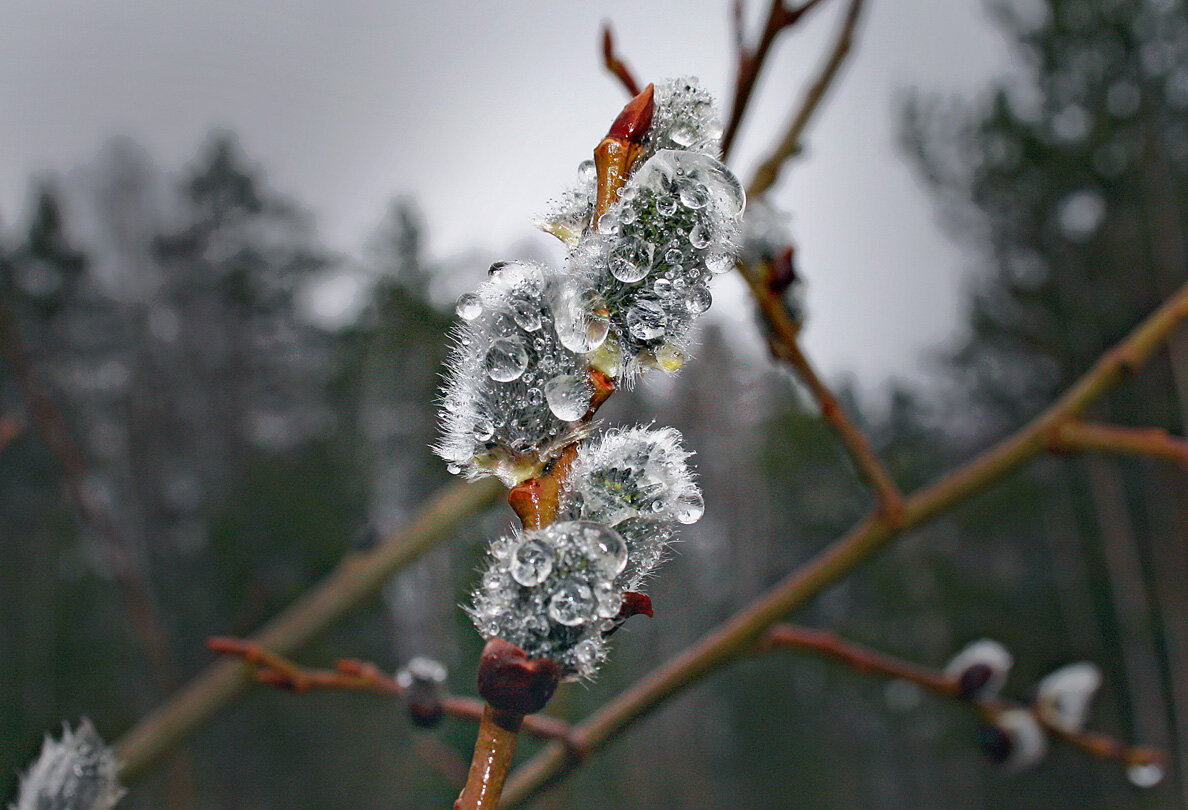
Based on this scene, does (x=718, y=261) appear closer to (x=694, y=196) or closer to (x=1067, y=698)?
(x=694, y=196)

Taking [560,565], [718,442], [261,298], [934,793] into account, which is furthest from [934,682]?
[934,793]

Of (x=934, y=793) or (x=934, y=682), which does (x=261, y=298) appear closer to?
(x=934, y=682)

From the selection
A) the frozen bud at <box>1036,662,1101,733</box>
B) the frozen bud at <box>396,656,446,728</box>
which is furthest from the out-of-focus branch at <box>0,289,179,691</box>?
the frozen bud at <box>1036,662,1101,733</box>

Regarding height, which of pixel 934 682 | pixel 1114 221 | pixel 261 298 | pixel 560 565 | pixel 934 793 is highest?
pixel 261 298

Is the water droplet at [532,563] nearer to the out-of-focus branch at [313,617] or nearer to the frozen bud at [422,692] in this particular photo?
the frozen bud at [422,692]

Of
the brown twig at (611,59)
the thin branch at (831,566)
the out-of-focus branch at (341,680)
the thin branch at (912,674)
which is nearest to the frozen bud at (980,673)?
the thin branch at (912,674)

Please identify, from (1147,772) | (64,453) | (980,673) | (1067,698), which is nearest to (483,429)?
(980,673)

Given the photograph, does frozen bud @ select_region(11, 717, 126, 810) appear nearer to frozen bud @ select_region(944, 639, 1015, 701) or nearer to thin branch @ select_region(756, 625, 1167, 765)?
thin branch @ select_region(756, 625, 1167, 765)
